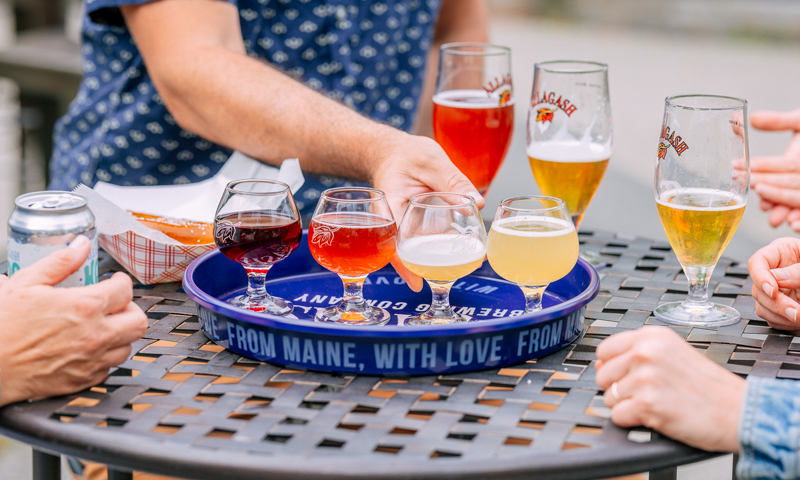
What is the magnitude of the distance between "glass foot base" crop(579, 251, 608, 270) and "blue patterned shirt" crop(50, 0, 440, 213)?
3.08ft

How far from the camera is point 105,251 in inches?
68.7

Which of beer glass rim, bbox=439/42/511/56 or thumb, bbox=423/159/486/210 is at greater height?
beer glass rim, bbox=439/42/511/56

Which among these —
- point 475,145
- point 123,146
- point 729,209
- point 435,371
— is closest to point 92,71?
point 123,146

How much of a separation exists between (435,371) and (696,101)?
70 cm

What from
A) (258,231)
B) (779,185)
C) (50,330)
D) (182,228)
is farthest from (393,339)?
(779,185)

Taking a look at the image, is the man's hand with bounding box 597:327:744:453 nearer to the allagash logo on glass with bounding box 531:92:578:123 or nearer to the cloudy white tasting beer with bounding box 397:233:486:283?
the cloudy white tasting beer with bounding box 397:233:486:283

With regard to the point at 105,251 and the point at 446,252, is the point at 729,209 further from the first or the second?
the point at 105,251

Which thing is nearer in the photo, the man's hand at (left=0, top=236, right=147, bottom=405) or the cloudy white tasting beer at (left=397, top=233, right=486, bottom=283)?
the man's hand at (left=0, top=236, right=147, bottom=405)

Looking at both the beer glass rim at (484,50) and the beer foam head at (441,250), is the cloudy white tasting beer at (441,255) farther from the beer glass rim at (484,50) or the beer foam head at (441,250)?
the beer glass rim at (484,50)

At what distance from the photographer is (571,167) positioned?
1.68 m

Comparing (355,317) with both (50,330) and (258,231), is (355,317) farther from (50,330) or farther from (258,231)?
(50,330)

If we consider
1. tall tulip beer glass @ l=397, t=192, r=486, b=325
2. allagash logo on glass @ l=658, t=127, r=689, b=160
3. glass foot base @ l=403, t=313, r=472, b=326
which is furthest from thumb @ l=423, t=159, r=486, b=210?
allagash logo on glass @ l=658, t=127, r=689, b=160

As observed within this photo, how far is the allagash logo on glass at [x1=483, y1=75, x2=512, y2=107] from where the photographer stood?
181 centimetres

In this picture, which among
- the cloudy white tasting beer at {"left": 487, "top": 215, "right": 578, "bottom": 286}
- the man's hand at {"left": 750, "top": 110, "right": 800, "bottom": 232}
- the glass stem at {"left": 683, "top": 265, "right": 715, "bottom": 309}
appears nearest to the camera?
the cloudy white tasting beer at {"left": 487, "top": 215, "right": 578, "bottom": 286}
